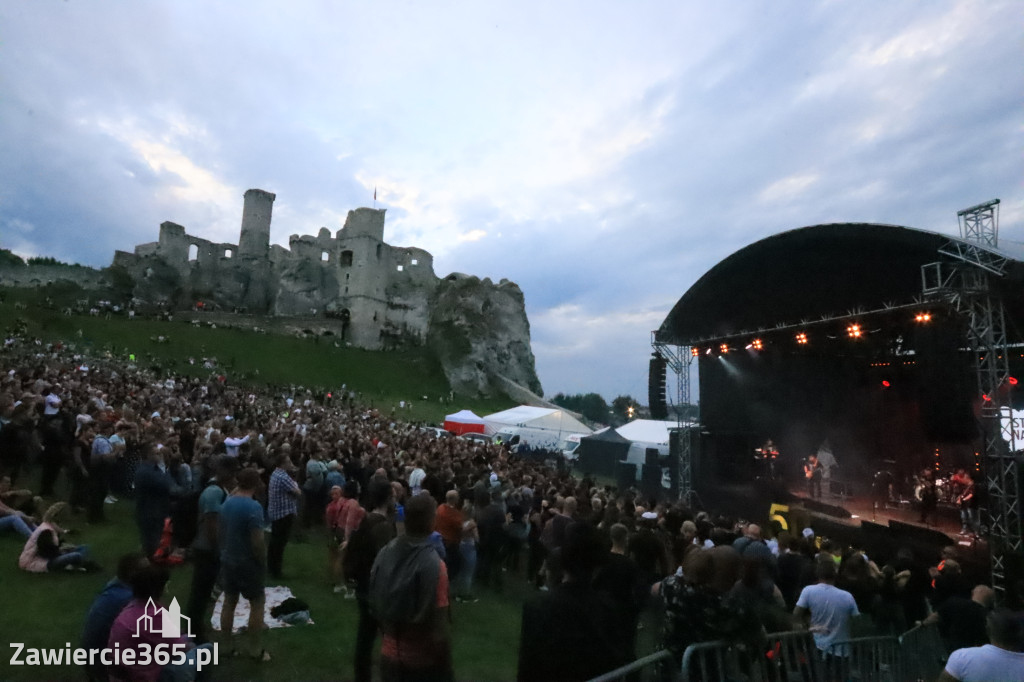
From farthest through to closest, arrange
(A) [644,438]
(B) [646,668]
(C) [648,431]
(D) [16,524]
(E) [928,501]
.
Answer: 1. (C) [648,431]
2. (A) [644,438]
3. (E) [928,501]
4. (D) [16,524]
5. (B) [646,668]

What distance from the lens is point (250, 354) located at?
1534 inches

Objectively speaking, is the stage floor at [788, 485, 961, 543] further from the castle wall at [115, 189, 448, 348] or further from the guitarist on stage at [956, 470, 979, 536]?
the castle wall at [115, 189, 448, 348]

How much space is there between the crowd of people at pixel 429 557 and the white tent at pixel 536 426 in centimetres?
1213

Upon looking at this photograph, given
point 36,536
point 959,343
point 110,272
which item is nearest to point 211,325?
point 110,272

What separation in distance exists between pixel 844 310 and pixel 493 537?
41.1 feet

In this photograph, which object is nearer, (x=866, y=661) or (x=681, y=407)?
(x=866, y=661)

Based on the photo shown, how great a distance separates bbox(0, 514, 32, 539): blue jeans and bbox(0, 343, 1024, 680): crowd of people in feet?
0.06

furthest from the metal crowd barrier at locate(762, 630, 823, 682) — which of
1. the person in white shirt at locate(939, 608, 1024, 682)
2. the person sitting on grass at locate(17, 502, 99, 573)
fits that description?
the person sitting on grass at locate(17, 502, 99, 573)

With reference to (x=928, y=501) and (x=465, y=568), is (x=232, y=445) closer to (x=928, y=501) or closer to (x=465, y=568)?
(x=465, y=568)

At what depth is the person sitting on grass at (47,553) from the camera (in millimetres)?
5459

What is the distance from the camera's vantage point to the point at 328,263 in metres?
66.8

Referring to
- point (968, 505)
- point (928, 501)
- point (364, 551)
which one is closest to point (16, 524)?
point (364, 551)

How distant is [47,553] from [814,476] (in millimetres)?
19428

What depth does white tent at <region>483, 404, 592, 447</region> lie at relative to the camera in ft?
78.0
